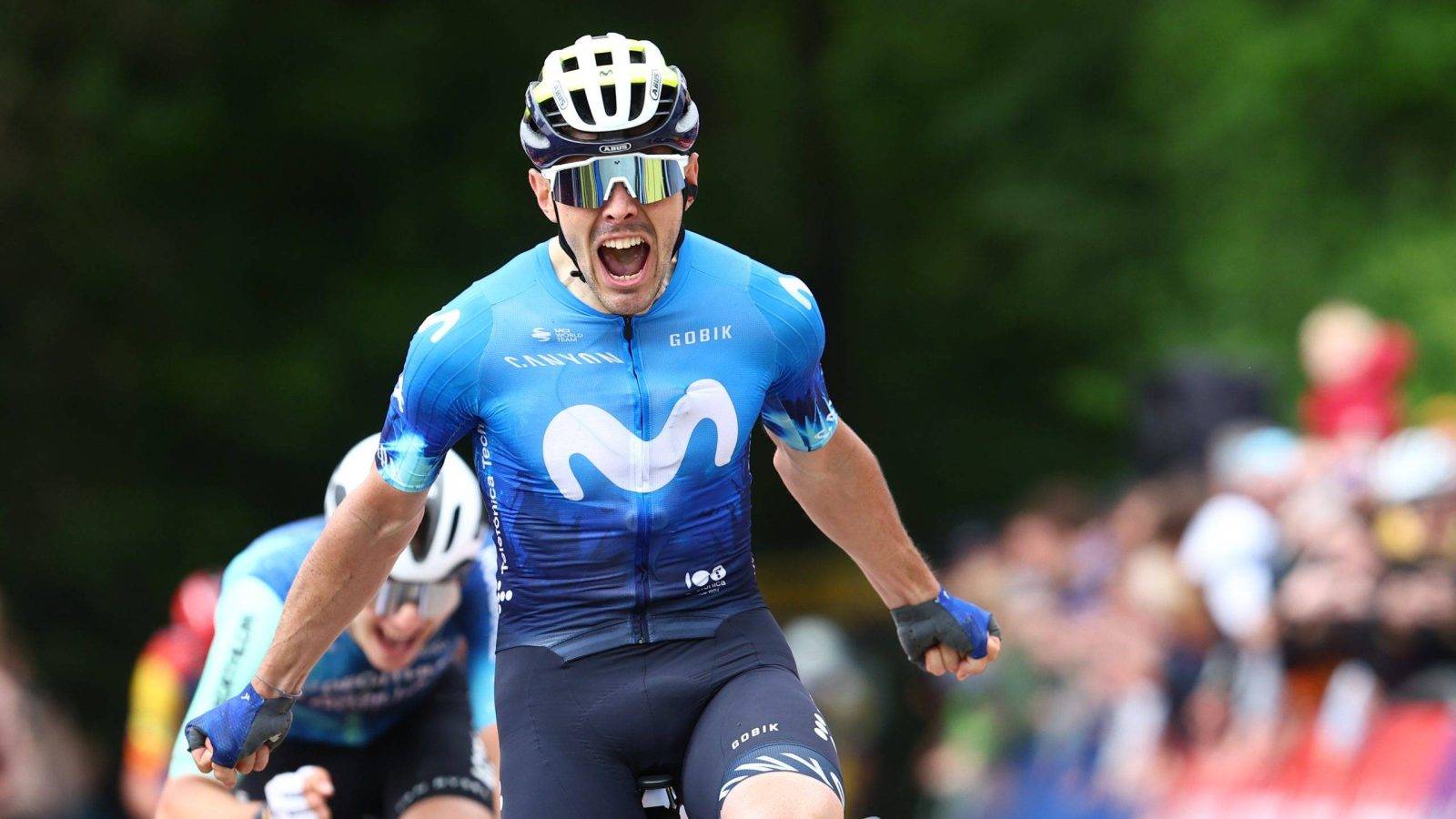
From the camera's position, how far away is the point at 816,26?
67.0 ft

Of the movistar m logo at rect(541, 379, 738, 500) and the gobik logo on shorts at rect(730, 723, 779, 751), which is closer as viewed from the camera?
the gobik logo on shorts at rect(730, 723, 779, 751)

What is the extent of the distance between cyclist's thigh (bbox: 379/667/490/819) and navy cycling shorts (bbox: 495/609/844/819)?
5.36 feet

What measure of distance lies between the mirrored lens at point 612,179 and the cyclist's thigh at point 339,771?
2625 millimetres

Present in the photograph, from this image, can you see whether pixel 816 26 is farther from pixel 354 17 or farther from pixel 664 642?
pixel 664 642

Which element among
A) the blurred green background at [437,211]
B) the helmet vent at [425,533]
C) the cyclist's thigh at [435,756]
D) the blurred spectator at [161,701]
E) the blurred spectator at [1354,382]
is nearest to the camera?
the helmet vent at [425,533]

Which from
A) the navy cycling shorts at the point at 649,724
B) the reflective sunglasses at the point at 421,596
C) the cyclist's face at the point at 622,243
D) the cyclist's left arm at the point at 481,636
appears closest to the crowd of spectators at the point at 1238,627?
the cyclist's left arm at the point at 481,636

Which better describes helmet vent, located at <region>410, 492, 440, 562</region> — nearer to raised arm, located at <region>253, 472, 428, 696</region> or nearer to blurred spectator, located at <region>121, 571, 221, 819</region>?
raised arm, located at <region>253, 472, 428, 696</region>

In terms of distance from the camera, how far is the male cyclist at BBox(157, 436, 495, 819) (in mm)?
6219

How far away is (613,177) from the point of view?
5.04m

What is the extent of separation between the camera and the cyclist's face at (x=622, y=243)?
16.6 feet

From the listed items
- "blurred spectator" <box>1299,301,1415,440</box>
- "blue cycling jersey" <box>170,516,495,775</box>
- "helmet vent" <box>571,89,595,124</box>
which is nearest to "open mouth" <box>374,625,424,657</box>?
"blue cycling jersey" <box>170,516,495,775</box>

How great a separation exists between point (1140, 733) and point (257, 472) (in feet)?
31.7

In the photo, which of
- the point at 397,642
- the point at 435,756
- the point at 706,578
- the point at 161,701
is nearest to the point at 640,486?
the point at 706,578

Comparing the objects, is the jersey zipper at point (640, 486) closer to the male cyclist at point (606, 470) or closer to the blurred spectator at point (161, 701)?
the male cyclist at point (606, 470)
